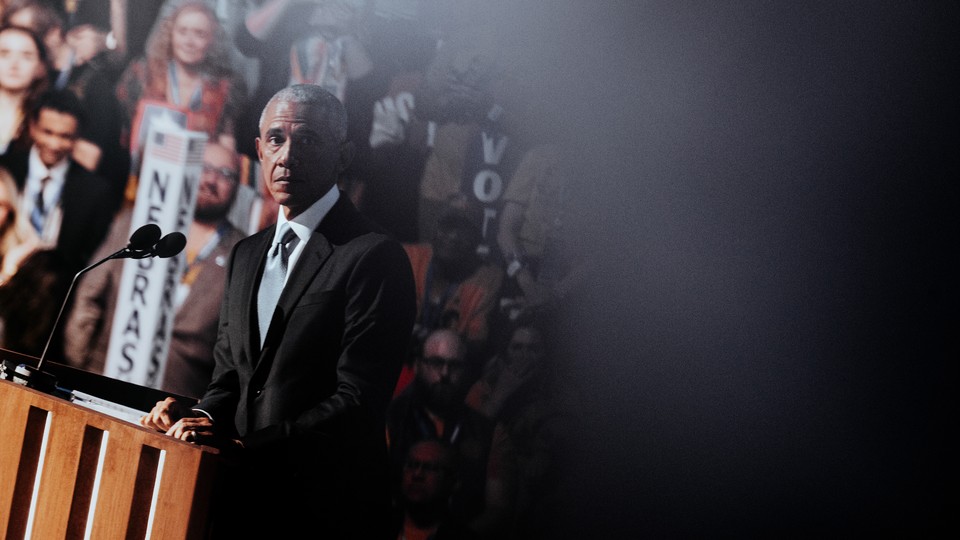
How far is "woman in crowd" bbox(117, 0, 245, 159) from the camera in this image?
13.6 feet

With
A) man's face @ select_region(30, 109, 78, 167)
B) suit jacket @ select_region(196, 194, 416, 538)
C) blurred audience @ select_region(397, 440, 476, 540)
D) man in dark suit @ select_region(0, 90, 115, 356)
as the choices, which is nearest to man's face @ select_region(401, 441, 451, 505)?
blurred audience @ select_region(397, 440, 476, 540)

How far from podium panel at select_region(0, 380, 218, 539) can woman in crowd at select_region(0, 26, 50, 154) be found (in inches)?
96.7

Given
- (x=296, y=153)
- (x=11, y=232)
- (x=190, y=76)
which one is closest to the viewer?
(x=296, y=153)

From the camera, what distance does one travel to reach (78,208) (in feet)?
13.4

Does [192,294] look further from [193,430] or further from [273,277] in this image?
[193,430]

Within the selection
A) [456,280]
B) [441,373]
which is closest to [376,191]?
[456,280]

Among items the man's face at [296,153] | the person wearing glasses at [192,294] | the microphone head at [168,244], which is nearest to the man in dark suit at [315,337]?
the man's face at [296,153]

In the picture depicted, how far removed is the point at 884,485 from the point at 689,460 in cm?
75

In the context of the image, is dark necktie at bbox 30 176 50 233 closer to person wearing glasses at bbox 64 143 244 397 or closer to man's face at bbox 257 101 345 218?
person wearing glasses at bbox 64 143 244 397

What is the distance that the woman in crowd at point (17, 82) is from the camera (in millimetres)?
4070

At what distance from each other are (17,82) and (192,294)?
1.10 metres

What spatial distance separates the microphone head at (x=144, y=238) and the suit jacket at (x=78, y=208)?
208cm

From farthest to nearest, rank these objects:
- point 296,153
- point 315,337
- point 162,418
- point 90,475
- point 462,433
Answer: point 462,433
point 296,153
point 315,337
point 162,418
point 90,475

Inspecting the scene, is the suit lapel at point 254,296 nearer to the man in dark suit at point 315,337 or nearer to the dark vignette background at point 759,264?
the man in dark suit at point 315,337
